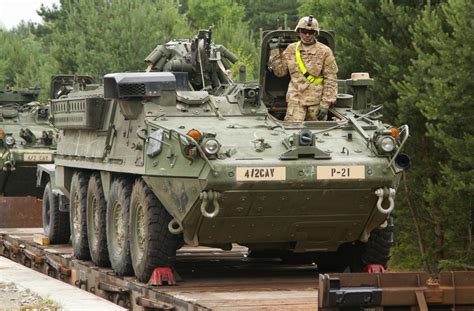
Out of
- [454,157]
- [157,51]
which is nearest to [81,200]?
[157,51]

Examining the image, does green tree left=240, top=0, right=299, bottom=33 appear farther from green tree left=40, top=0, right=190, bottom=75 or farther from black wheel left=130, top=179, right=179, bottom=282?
black wheel left=130, top=179, right=179, bottom=282

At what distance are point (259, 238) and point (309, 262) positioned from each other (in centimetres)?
236

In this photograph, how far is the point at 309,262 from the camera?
1532 centimetres

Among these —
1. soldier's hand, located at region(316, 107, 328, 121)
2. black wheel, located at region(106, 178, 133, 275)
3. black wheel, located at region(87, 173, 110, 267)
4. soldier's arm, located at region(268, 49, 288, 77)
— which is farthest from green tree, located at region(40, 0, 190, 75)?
soldier's hand, located at region(316, 107, 328, 121)

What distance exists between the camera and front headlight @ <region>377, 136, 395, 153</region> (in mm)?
12711

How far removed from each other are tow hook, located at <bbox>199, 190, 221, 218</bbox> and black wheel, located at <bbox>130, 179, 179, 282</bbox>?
0.89m

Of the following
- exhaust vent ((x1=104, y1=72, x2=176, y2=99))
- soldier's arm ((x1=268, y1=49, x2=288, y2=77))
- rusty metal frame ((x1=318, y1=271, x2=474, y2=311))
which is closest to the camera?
rusty metal frame ((x1=318, y1=271, x2=474, y2=311))

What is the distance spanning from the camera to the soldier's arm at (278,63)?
47.3ft

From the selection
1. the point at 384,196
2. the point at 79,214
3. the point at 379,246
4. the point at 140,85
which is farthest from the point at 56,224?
the point at 384,196

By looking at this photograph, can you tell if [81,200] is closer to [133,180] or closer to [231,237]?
[133,180]

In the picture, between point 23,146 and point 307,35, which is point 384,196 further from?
point 23,146

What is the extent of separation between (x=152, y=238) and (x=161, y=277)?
15.2 inches

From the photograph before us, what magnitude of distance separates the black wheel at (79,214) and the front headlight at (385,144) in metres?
4.66

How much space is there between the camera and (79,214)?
16.4m
